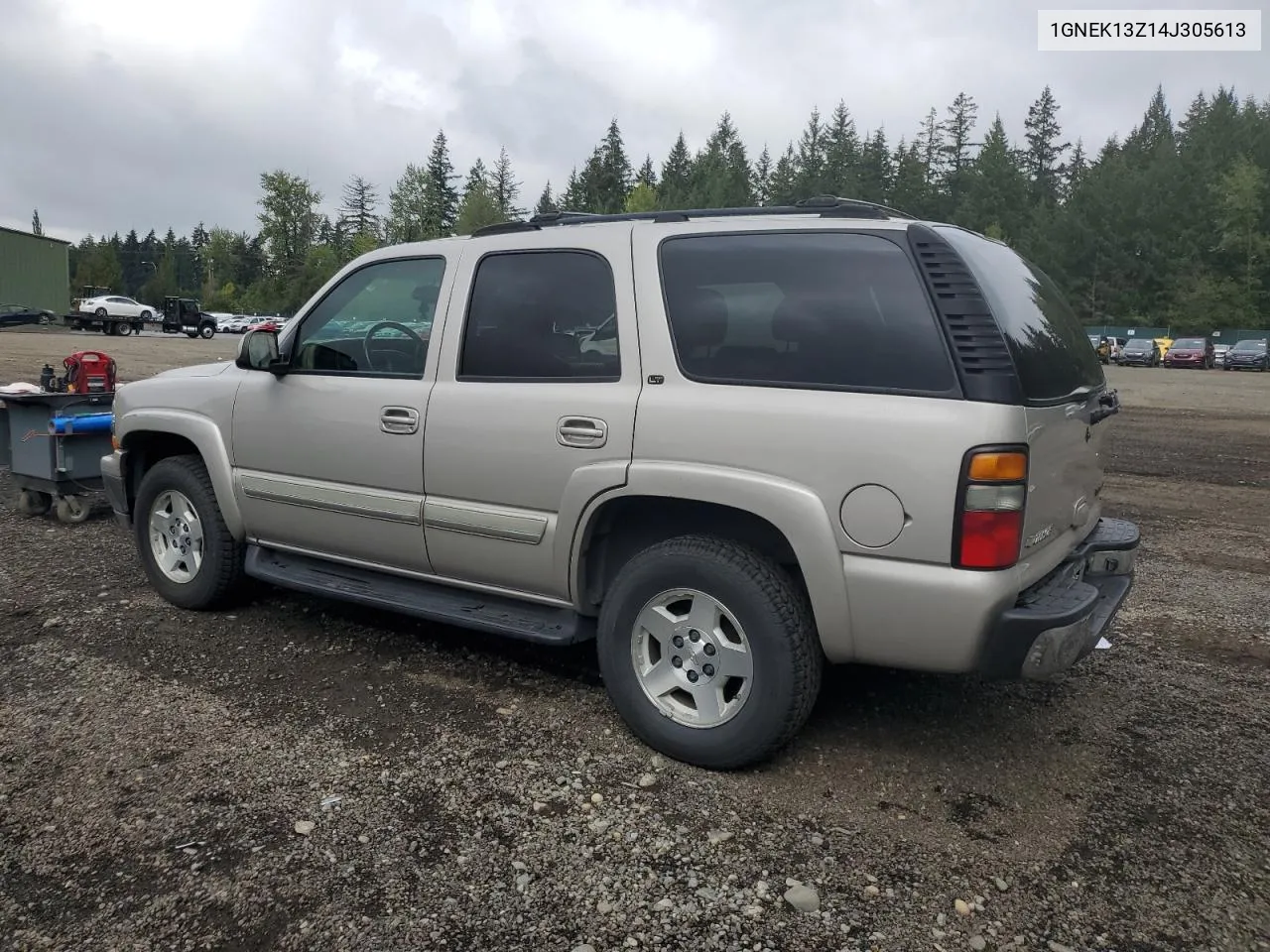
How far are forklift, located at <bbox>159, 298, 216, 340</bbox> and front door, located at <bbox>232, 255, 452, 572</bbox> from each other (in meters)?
45.4

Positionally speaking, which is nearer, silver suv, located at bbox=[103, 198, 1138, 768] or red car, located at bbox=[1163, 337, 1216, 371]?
silver suv, located at bbox=[103, 198, 1138, 768]

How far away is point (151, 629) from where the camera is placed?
4.79m

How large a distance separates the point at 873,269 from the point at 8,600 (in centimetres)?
479

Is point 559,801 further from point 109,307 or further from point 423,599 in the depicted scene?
point 109,307

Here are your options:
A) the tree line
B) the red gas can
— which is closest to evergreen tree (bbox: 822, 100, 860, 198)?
the tree line

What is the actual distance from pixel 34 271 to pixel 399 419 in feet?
192

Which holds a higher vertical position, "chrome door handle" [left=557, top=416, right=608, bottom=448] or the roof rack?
the roof rack

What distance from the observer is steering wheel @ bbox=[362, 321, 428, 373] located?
4242mm

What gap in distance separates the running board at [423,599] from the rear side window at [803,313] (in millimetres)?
1149

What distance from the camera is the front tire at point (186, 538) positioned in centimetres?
487

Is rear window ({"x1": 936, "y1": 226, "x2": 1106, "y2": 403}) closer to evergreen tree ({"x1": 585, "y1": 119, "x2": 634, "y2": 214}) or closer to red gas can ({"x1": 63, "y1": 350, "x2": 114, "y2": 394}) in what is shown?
red gas can ({"x1": 63, "y1": 350, "x2": 114, "y2": 394})

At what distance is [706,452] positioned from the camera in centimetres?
334

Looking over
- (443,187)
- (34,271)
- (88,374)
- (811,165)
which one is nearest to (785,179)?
(811,165)

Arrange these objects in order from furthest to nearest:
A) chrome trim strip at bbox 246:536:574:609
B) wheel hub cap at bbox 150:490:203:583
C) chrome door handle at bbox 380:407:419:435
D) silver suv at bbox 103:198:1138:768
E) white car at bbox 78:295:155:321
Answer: white car at bbox 78:295:155:321, wheel hub cap at bbox 150:490:203:583, chrome door handle at bbox 380:407:419:435, chrome trim strip at bbox 246:536:574:609, silver suv at bbox 103:198:1138:768
